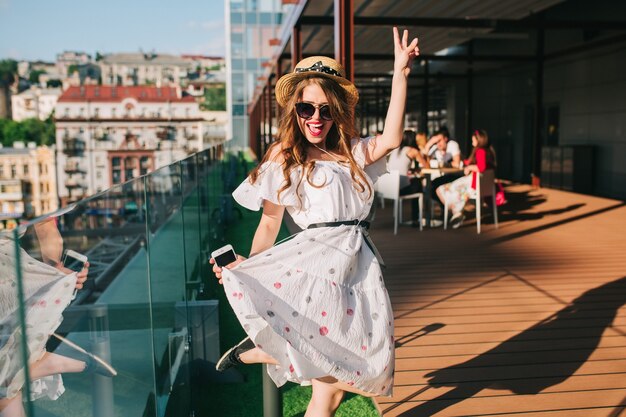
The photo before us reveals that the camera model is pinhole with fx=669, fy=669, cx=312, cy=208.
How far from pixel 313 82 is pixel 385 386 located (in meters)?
0.99

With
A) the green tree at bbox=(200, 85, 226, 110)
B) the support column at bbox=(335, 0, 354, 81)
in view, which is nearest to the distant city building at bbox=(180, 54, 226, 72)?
the green tree at bbox=(200, 85, 226, 110)

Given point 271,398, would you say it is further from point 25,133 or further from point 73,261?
point 25,133

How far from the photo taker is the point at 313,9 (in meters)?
9.50

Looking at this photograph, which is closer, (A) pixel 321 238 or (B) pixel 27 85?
(A) pixel 321 238

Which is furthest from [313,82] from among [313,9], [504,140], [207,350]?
[504,140]

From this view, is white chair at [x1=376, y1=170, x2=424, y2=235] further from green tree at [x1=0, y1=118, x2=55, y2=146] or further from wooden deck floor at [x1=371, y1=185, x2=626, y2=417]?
green tree at [x1=0, y1=118, x2=55, y2=146]

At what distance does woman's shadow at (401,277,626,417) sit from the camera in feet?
9.97

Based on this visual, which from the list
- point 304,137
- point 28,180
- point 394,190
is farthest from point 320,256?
point 28,180

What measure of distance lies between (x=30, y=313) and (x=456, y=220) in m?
7.25

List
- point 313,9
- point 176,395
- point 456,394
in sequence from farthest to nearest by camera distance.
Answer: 1. point 313,9
2. point 456,394
3. point 176,395

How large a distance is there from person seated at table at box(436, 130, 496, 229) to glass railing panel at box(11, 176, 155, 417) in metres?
5.53

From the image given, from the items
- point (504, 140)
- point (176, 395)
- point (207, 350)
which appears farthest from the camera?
point (504, 140)

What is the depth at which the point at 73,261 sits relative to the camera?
5.15 feet

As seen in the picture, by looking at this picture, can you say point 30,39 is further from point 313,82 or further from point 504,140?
point 313,82
